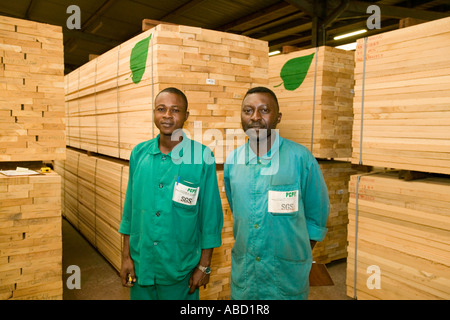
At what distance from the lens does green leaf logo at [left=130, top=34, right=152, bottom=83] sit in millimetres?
3477

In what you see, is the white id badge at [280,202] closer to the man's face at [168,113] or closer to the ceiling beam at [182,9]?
the man's face at [168,113]

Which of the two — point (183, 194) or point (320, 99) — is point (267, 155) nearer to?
point (183, 194)

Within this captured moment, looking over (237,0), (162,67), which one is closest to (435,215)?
(162,67)

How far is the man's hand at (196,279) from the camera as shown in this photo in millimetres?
2400

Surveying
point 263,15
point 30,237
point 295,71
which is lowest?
point 30,237

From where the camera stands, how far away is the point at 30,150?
11.6 feet

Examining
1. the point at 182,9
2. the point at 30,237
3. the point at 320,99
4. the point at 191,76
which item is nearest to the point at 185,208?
the point at 191,76

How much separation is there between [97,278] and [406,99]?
4449mm

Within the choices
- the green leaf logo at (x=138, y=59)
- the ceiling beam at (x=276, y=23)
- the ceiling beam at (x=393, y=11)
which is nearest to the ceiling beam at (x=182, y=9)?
the ceiling beam at (x=276, y=23)

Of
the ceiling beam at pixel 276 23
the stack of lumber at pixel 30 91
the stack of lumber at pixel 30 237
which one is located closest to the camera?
the stack of lumber at pixel 30 237

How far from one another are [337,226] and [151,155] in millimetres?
3789

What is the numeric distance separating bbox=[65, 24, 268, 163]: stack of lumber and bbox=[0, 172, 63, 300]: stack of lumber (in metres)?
1.13

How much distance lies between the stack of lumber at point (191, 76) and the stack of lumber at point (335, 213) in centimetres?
202

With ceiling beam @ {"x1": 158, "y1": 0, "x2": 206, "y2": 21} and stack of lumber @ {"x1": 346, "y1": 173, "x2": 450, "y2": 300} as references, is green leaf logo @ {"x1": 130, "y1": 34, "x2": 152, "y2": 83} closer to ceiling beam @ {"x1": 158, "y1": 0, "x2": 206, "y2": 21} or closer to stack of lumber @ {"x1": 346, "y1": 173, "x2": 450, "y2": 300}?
stack of lumber @ {"x1": 346, "y1": 173, "x2": 450, "y2": 300}
